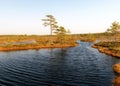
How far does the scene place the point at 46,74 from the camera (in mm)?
30094

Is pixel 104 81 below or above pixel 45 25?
below

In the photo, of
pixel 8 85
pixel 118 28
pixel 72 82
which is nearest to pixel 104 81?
pixel 72 82

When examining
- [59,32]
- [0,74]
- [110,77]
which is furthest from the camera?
[59,32]

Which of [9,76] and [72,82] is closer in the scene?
[72,82]

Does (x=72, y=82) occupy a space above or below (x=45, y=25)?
below

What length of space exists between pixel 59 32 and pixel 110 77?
6835 cm

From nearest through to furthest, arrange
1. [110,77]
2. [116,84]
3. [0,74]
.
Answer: [116,84], [110,77], [0,74]

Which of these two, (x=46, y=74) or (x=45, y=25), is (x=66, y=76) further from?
(x=45, y=25)

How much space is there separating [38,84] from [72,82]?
5.25 m

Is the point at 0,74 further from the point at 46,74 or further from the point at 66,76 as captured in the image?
the point at 66,76

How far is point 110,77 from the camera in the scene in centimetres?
2772

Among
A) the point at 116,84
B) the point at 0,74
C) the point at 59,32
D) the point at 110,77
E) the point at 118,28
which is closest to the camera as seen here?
the point at 116,84

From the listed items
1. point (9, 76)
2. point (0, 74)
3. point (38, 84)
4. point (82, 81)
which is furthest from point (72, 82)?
point (0, 74)

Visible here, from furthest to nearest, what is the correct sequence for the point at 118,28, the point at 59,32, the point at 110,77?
1. the point at 59,32
2. the point at 118,28
3. the point at 110,77
